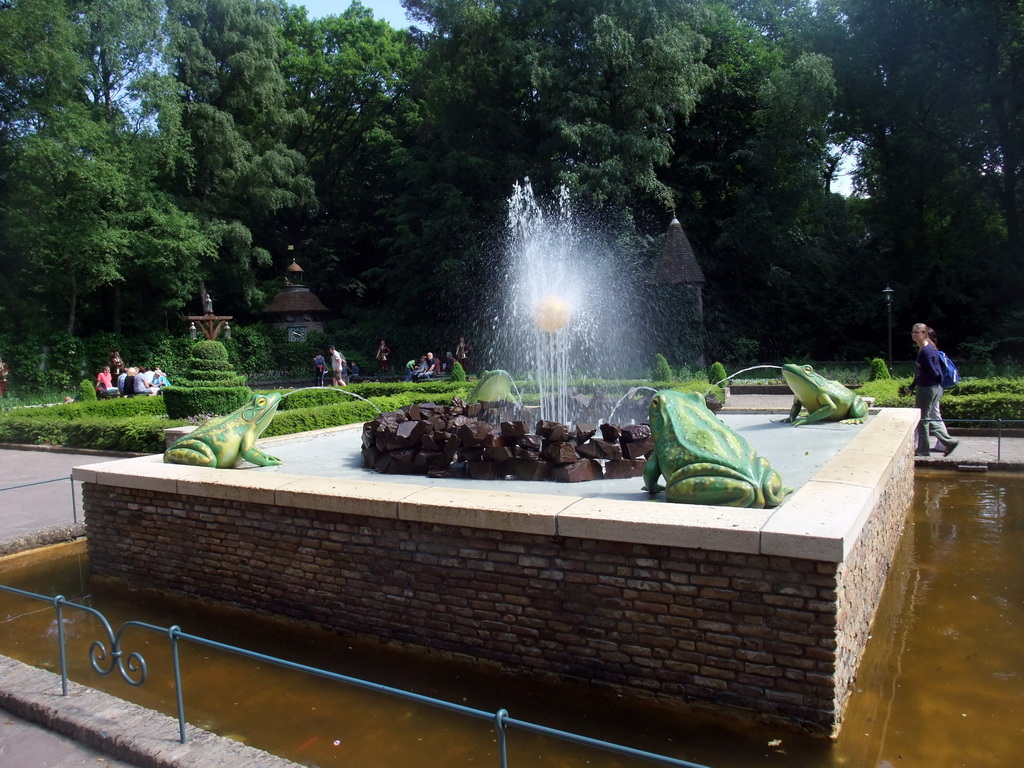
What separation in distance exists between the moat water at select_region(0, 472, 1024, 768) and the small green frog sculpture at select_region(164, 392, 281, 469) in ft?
4.18

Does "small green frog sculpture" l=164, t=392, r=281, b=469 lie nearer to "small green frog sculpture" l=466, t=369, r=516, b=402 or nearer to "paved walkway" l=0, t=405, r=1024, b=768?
"paved walkway" l=0, t=405, r=1024, b=768

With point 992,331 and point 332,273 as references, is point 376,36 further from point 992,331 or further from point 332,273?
point 992,331

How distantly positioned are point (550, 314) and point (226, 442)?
1076 cm

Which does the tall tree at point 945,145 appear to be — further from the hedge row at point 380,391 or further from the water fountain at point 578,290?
the hedge row at point 380,391

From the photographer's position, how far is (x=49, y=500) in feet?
32.9

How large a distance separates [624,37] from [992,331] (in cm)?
1632

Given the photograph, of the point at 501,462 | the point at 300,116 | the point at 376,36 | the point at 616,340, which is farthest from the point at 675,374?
the point at 376,36

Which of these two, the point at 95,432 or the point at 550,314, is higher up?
the point at 550,314

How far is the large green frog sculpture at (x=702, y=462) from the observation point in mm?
4789

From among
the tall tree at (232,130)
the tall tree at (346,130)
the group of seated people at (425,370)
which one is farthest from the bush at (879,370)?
the tall tree at (232,130)

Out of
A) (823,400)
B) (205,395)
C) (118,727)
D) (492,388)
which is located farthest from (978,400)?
(205,395)

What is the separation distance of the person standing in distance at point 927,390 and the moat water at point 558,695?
154 inches

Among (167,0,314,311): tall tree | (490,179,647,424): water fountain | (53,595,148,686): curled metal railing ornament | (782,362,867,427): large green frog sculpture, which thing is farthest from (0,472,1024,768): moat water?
(167,0,314,311): tall tree

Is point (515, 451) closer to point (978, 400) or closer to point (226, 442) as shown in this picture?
point (226, 442)
